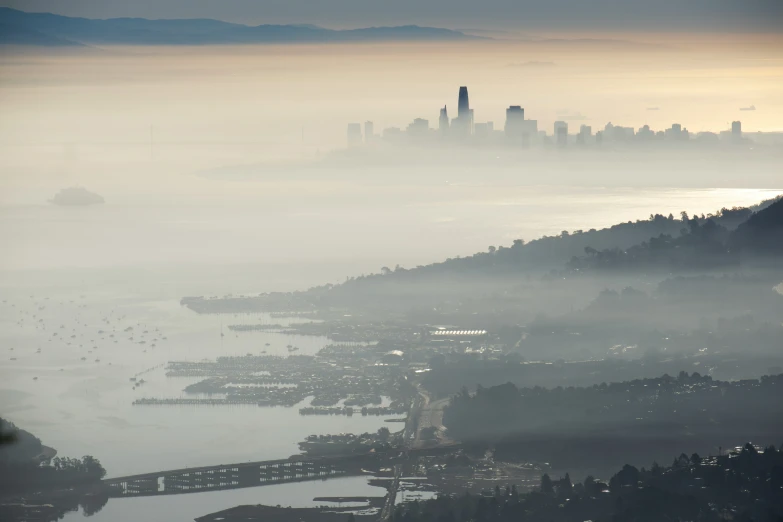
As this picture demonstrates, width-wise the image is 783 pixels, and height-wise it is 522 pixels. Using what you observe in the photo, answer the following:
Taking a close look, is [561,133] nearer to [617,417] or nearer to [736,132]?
[736,132]

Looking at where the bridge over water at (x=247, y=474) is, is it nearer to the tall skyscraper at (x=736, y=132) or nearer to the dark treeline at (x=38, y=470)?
the dark treeline at (x=38, y=470)

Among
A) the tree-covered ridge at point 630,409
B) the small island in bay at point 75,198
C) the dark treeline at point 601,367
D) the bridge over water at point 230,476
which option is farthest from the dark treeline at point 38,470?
the small island in bay at point 75,198

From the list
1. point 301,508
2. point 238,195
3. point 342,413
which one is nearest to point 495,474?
point 301,508

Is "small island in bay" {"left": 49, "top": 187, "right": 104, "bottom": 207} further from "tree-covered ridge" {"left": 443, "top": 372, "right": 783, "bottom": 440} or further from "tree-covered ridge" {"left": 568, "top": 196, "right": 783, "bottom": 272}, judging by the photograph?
"tree-covered ridge" {"left": 443, "top": 372, "right": 783, "bottom": 440}

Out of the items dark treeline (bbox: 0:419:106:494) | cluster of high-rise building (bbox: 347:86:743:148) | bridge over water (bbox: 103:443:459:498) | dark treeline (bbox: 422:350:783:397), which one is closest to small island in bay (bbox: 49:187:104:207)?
cluster of high-rise building (bbox: 347:86:743:148)

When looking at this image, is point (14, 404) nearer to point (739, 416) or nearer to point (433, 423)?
point (433, 423)

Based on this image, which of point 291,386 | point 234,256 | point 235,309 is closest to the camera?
point 291,386
